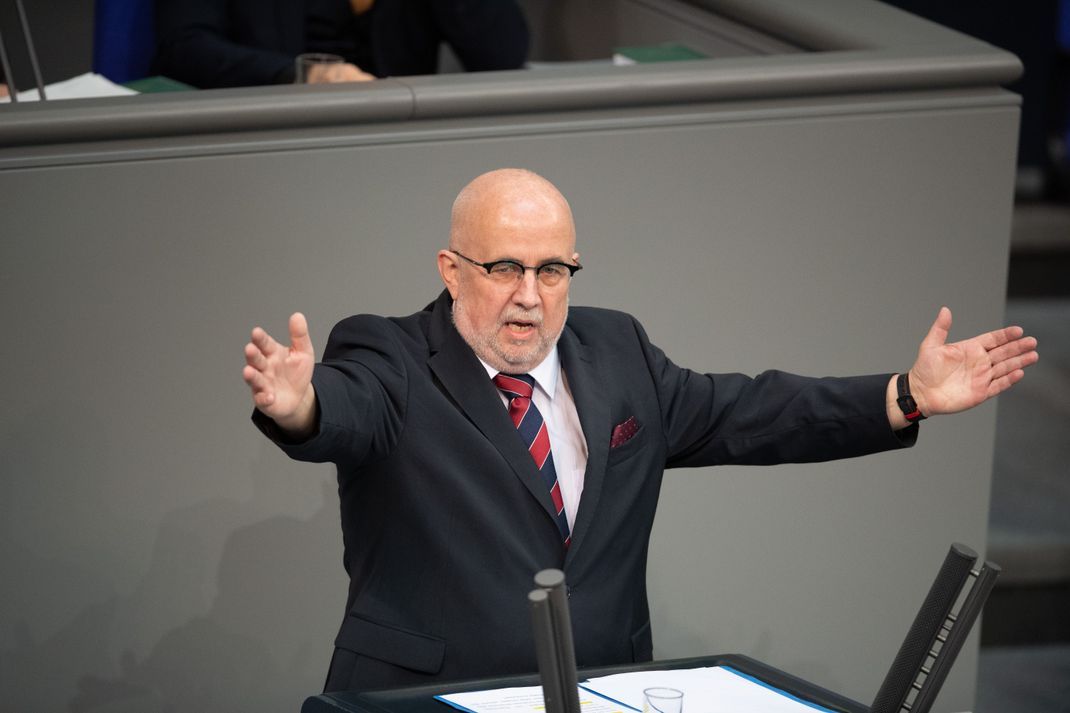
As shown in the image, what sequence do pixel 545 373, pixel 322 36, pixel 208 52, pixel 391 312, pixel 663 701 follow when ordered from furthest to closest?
pixel 322 36, pixel 208 52, pixel 391 312, pixel 545 373, pixel 663 701

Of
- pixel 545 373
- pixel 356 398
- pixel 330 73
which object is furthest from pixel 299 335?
pixel 330 73

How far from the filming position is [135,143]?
9.02 ft

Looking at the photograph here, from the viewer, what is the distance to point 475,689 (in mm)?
1876

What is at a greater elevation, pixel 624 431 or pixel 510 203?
pixel 510 203

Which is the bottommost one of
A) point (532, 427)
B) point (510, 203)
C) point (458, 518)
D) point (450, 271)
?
point (458, 518)

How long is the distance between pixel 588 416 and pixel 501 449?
6.0 inches

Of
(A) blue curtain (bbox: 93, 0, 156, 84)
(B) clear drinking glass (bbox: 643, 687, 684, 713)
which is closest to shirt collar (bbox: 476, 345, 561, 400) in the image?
(B) clear drinking glass (bbox: 643, 687, 684, 713)

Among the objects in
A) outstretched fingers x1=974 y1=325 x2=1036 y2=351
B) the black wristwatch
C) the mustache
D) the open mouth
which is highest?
the mustache

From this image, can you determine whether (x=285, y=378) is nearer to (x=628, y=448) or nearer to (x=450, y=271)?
(x=450, y=271)

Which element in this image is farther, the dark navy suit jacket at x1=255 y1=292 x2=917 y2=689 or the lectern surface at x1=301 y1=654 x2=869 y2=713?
the dark navy suit jacket at x1=255 y1=292 x2=917 y2=689

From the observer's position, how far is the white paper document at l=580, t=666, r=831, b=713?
184 centimetres

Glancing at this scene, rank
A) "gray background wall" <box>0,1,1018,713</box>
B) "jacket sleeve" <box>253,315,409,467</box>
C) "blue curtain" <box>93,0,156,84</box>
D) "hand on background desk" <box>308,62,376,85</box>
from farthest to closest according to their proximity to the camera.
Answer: "blue curtain" <box>93,0,156,84</box> < "hand on background desk" <box>308,62,376,85</box> < "gray background wall" <box>0,1,1018,713</box> < "jacket sleeve" <box>253,315,409,467</box>

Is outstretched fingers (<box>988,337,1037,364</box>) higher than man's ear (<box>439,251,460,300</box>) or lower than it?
lower

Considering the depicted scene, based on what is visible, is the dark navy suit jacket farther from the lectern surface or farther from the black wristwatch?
the lectern surface
